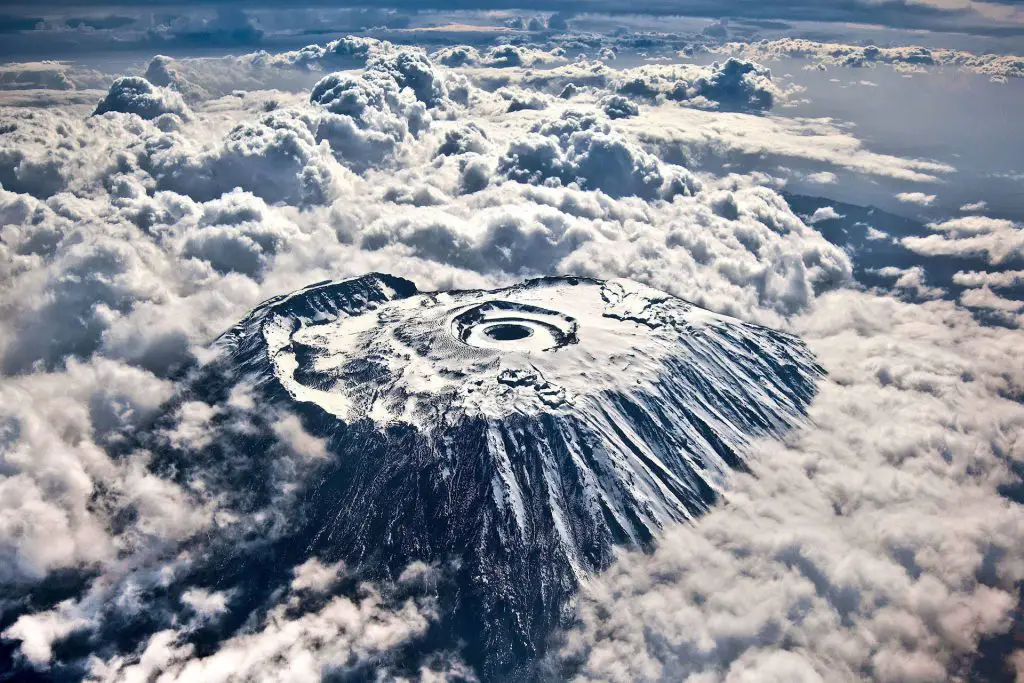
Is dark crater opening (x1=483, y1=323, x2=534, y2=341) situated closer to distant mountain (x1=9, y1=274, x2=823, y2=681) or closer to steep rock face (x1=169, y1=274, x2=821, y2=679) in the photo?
distant mountain (x1=9, y1=274, x2=823, y2=681)

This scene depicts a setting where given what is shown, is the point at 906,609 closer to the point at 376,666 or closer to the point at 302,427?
the point at 376,666

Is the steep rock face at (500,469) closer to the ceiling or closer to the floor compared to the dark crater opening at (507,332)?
closer to the floor

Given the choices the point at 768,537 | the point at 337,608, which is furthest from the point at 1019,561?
the point at 337,608

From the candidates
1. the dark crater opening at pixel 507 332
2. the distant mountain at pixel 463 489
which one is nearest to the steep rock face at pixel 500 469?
the distant mountain at pixel 463 489

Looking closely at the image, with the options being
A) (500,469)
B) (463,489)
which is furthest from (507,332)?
(463,489)

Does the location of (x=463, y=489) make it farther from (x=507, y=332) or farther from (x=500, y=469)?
(x=507, y=332)

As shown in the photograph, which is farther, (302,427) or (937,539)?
(302,427)

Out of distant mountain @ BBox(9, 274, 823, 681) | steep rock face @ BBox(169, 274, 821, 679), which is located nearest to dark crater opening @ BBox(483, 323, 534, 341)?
distant mountain @ BBox(9, 274, 823, 681)

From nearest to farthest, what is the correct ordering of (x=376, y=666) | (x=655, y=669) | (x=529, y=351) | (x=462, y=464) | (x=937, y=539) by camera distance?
1. (x=655, y=669)
2. (x=376, y=666)
3. (x=937, y=539)
4. (x=462, y=464)
5. (x=529, y=351)

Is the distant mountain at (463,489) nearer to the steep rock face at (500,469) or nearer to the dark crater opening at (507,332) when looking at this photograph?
the steep rock face at (500,469)
